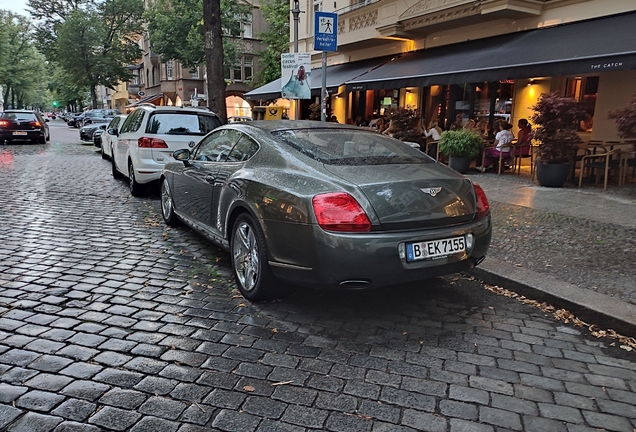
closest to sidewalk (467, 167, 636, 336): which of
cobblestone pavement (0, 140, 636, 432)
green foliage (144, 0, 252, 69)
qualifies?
cobblestone pavement (0, 140, 636, 432)

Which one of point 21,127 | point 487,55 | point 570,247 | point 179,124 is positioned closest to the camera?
point 570,247

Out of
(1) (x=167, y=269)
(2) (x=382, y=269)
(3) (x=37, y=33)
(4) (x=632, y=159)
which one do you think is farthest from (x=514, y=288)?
(3) (x=37, y=33)

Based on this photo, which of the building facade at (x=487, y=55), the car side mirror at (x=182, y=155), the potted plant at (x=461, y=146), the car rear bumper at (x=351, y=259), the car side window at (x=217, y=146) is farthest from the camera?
the potted plant at (x=461, y=146)

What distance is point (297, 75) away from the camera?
9.50 m

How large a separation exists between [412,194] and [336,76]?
1538 cm

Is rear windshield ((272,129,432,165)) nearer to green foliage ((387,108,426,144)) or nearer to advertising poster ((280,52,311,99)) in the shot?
advertising poster ((280,52,311,99))

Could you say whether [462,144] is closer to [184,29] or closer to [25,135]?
[25,135]

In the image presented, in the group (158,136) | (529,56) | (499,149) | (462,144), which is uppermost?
(529,56)

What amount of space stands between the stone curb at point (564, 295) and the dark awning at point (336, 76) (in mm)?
12340

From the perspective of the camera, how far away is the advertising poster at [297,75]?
9430 millimetres

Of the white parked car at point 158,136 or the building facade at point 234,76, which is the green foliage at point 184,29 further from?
the white parked car at point 158,136

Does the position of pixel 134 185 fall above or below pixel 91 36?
below

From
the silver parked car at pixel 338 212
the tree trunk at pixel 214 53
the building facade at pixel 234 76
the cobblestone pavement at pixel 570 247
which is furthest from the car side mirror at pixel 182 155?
the building facade at pixel 234 76

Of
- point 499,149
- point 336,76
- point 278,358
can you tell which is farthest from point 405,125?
point 278,358
